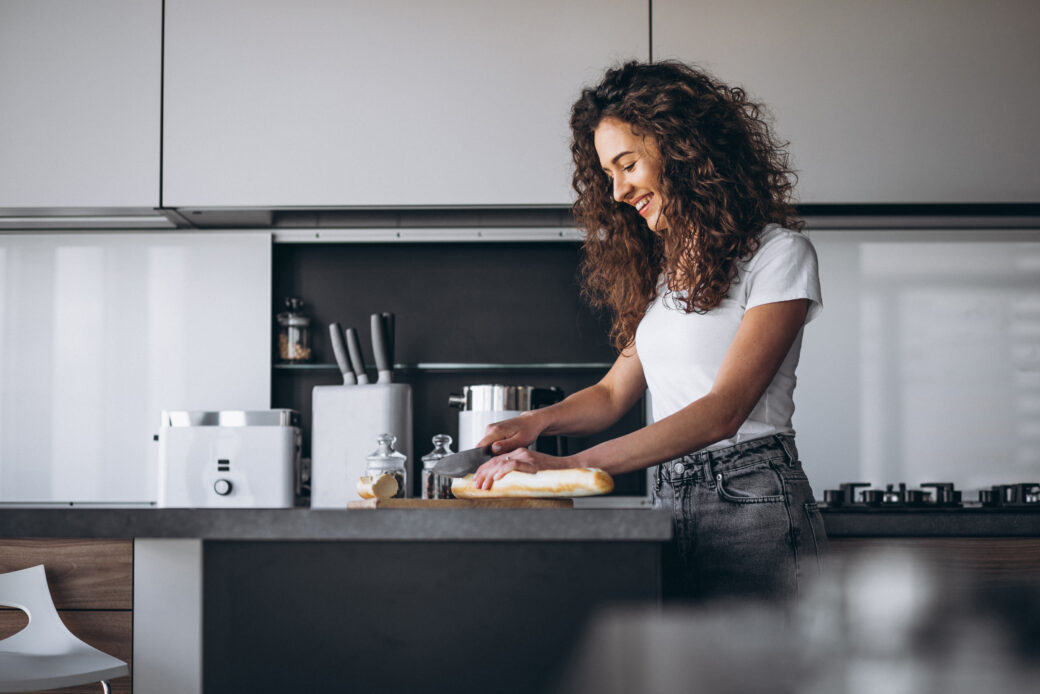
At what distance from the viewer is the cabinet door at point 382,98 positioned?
220cm

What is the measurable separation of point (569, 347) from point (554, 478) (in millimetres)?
1499

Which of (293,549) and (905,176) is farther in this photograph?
(905,176)

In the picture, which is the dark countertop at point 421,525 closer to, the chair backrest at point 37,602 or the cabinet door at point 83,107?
the chair backrest at point 37,602

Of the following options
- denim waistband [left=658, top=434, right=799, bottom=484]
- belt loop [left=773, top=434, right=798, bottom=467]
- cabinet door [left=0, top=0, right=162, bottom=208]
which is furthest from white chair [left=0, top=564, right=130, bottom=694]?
cabinet door [left=0, top=0, right=162, bottom=208]

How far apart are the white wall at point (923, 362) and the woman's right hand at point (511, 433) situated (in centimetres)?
110

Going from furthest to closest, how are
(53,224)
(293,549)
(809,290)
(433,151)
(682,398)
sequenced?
(53,224) < (433,151) < (682,398) < (809,290) < (293,549)

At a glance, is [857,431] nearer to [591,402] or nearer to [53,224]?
[591,402]

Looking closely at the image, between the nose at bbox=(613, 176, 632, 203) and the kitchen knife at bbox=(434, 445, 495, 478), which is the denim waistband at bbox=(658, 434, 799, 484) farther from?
the nose at bbox=(613, 176, 632, 203)

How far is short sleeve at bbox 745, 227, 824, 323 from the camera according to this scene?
3.94 ft

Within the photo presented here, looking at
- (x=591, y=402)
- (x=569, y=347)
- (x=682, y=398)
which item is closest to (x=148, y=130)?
(x=569, y=347)

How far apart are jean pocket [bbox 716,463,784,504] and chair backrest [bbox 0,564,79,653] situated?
2.65 feet

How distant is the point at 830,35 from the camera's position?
2.20 metres

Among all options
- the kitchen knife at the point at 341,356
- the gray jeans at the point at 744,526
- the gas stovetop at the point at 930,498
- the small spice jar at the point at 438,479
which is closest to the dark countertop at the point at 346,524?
the gray jeans at the point at 744,526

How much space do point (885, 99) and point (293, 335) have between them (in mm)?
1503
